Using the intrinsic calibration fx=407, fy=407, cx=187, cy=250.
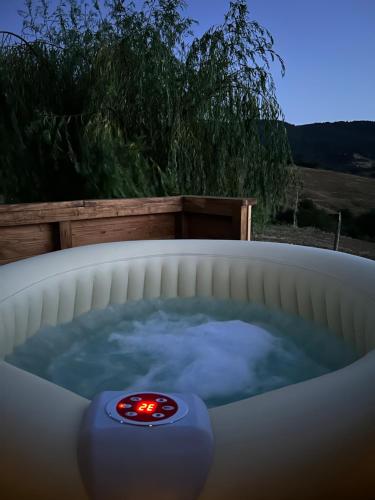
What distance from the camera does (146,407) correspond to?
593 mm

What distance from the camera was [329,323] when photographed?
58.6 inches

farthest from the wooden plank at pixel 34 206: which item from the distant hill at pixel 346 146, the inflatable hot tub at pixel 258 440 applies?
the distant hill at pixel 346 146

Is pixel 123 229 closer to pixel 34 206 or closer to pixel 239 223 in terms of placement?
pixel 34 206

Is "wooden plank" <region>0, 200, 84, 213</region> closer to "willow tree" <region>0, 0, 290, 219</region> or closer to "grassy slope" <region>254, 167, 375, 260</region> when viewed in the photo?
"willow tree" <region>0, 0, 290, 219</region>

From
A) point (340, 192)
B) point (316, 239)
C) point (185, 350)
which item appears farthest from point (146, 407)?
point (340, 192)

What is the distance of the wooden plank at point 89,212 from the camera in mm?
1949

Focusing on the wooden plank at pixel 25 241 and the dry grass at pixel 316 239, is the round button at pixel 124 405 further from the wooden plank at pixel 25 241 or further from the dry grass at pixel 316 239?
the dry grass at pixel 316 239

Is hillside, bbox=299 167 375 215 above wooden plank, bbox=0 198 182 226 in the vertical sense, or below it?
below

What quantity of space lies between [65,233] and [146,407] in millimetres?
1645

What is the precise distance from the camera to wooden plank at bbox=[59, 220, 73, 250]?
6.86 feet

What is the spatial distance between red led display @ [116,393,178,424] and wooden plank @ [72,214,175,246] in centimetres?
163

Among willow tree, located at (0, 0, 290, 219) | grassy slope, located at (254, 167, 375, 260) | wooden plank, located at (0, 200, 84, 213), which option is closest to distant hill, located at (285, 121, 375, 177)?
grassy slope, located at (254, 167, 375, 260)

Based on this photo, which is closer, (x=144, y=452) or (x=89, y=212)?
(x=144, y=452)

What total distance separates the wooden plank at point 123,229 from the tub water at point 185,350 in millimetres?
617
